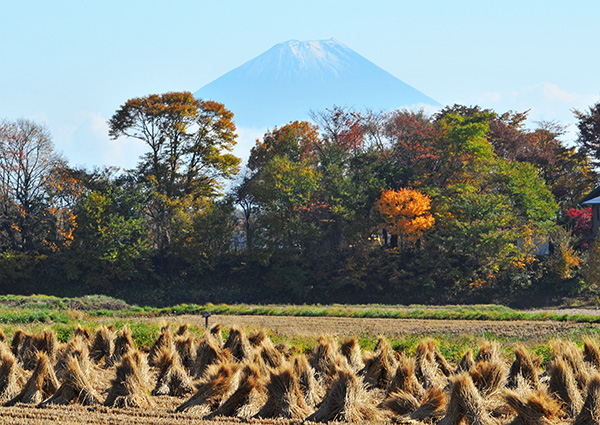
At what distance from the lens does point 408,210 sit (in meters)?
39.2

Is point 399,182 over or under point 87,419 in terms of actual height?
over

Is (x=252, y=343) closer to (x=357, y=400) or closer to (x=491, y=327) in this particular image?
(x=357, y=400)

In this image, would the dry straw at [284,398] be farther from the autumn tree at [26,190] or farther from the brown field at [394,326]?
the autumn tree at [26,190]

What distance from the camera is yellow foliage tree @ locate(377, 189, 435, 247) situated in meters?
39.0

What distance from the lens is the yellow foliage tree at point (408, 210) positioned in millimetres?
39000

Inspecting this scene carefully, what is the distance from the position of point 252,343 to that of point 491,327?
11.4 meters

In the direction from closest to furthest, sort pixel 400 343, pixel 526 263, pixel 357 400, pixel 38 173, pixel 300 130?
pixel 357 400 < pixel 400 343 < pixel 526 263 < pixel 38 173 < pixel 300 130

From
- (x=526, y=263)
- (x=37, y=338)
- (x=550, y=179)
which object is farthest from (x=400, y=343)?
(x=550, y=179)

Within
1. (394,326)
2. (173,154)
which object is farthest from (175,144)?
(394,326)

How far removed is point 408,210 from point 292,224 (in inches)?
270

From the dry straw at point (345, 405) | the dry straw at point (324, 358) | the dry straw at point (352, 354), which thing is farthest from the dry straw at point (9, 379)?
the dry straw at point (352, 354)

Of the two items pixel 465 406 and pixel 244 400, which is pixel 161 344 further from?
pixel 465 406

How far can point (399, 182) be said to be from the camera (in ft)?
140

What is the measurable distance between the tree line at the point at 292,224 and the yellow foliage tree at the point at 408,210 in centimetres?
8
